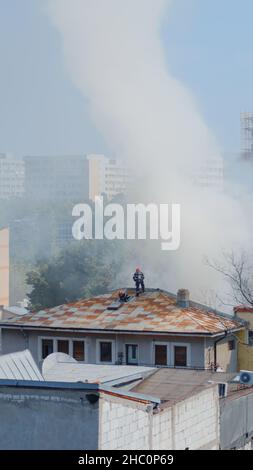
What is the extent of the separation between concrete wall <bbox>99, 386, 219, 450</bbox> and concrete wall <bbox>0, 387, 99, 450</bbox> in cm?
11

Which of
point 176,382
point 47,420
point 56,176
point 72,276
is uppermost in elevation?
point 56,176

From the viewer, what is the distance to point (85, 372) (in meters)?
12.8

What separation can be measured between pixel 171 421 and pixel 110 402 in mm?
1202

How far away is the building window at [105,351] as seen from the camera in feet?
60.7

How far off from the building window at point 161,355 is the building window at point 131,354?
320 millimetres

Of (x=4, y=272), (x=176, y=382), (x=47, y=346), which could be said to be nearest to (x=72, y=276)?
(x=4, y=272)

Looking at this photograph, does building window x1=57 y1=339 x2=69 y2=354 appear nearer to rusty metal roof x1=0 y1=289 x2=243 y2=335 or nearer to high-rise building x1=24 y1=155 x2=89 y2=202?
rusty metal roof x1=0 y1=289 x2=243 y2=335

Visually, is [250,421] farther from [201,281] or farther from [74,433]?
[201,281]

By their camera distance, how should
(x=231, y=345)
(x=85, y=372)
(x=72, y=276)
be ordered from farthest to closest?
(x=72, y=276) → (x=231, y=345) → (x=85, y=372)

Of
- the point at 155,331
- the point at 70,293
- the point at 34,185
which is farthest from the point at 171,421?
the point at 34,185

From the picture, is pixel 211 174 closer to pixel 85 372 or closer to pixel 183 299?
pixel 183 299

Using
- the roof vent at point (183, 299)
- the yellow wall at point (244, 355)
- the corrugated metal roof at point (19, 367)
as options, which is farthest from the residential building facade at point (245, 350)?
the corrugated metal roof at point (19, 367)

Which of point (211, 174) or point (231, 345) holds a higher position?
point (211, 174)

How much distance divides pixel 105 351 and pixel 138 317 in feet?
2.54
